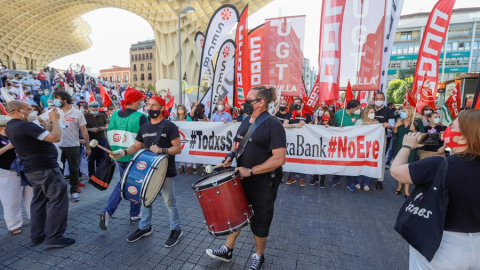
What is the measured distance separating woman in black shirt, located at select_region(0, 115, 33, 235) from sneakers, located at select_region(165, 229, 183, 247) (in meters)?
2.29

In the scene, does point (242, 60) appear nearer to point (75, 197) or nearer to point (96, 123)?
point (96, 123)

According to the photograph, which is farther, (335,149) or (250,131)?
(335,149)

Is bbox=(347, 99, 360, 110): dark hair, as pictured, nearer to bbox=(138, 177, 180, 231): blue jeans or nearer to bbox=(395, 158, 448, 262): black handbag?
bbox=(138, 177, 180, 231): blue jeans

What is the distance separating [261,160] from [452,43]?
78563 mm

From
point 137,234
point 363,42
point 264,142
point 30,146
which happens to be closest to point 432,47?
point 363,42

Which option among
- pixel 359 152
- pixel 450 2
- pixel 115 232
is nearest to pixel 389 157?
pixel 359 152

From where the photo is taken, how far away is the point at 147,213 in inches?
141

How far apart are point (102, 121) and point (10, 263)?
4152 mm

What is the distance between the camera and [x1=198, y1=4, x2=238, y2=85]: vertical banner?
8359mm

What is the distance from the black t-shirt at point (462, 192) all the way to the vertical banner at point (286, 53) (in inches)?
214

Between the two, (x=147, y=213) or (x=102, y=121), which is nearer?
(x=147, y=213)

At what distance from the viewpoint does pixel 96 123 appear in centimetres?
649

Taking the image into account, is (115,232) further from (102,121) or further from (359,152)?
(359,152)

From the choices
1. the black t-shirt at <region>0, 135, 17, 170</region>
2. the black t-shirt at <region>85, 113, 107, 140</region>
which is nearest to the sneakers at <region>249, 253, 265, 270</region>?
the black t-shirt at <region>0, 135, 17, 170</region>
